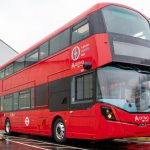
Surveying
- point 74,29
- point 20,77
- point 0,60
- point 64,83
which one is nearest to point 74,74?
point 64,83

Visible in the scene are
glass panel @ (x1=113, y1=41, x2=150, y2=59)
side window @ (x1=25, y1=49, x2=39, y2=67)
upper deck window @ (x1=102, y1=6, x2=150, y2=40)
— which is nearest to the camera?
glass panel @ (x1=113, y1=41, x2=150, y2=59)

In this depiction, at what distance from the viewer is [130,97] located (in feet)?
33.9

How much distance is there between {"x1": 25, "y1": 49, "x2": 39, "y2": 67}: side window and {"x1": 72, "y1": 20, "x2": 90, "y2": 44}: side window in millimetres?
3617

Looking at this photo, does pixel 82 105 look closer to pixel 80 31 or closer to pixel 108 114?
pixel 108 114

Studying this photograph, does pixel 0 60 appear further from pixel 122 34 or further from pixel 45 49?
pixel 122 34

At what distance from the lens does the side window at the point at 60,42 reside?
41.9 feet

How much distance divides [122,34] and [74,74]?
2125mm

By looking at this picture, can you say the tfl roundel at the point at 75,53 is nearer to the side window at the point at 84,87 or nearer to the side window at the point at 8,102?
the side window at the point at 84,87

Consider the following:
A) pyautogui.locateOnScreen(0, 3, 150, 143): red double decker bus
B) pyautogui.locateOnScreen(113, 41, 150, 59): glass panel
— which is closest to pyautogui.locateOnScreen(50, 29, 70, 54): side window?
pyautogui.locateOnScreen(0, 3, 150, 143): red double decker bus

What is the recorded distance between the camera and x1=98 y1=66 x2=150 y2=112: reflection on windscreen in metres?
10.1

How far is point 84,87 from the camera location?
1109cm

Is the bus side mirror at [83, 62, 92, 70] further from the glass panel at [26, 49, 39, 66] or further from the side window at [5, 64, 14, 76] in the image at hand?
the side window at [5, 64, 14, 76]

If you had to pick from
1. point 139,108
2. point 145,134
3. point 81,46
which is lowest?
point 145,134

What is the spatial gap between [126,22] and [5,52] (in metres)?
42.7
